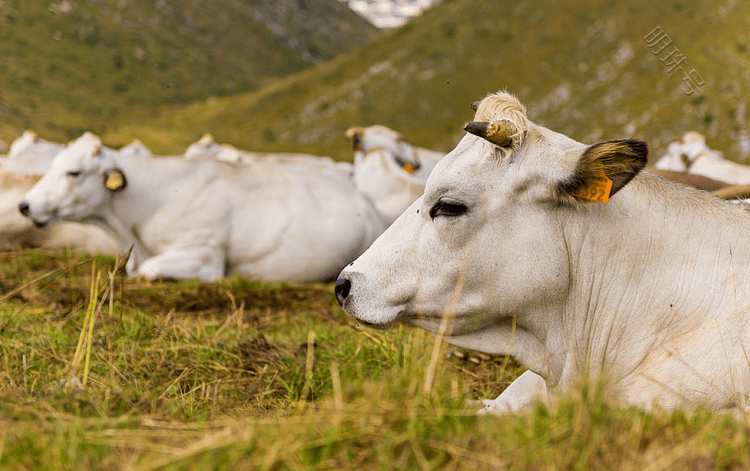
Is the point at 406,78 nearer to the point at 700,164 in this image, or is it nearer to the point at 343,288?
the point at 700,164

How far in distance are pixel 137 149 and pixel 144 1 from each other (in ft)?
302

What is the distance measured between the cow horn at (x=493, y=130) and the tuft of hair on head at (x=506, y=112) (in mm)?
56

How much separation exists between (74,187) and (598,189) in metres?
7.19

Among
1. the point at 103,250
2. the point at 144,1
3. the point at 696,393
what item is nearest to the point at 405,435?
the point at 696,393

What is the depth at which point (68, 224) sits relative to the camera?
10133 millimetres

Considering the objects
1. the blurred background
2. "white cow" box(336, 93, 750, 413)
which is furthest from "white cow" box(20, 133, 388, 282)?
the blurred background

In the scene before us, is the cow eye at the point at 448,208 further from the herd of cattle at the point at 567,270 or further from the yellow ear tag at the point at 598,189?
the yellow ear tag at the point at 598,189

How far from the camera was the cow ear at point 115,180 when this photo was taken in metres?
8.54

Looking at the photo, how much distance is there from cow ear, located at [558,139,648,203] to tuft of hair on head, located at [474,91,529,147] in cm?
33

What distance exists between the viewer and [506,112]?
11.3 feet

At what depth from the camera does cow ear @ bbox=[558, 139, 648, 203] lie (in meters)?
2.97

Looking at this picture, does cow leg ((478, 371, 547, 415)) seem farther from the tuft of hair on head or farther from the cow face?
the tuft of hair on head

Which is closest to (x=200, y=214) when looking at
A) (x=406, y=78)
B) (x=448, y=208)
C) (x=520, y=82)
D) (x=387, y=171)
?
(x=387, y=171)

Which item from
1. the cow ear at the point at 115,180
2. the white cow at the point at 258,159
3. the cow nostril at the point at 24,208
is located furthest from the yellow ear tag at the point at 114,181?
the white cow at the point at 258,159
